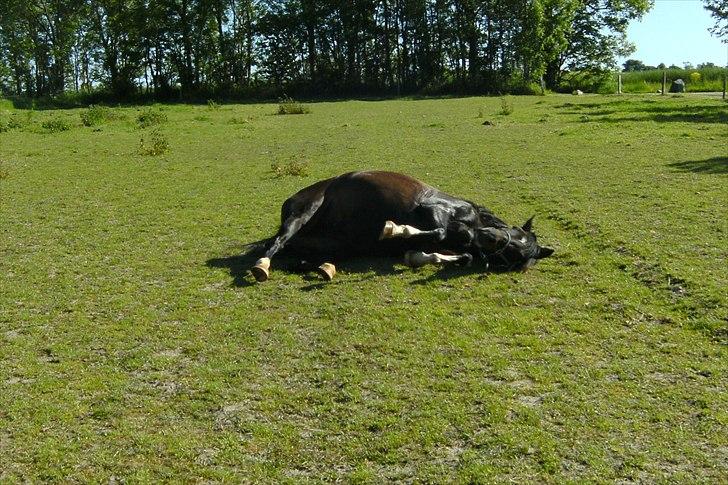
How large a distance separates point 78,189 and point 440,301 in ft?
28.5

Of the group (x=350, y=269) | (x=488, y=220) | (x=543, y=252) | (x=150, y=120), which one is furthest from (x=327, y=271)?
(x=150, y=120)

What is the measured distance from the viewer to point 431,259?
6902 millimetres

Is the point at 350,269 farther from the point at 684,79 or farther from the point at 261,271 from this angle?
the point at 684,79

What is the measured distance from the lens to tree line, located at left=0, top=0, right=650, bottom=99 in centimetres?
4978

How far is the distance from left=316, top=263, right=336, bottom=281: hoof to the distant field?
49.7m

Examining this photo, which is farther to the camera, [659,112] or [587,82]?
[587,82]

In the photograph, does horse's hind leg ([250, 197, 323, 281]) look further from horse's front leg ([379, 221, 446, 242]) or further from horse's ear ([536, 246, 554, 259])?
horse's ear ([536, 246, 554, 259])

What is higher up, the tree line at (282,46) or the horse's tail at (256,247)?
the tree line at (282,46)

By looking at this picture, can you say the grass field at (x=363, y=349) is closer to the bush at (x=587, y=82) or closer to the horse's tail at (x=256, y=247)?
the horse's tail at (x=256, y=247)

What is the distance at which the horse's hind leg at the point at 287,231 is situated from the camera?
22.2 ft

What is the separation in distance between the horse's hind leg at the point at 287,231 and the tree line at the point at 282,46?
43.6 meters

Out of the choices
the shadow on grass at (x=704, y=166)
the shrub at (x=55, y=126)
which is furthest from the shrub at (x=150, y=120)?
the shadow on grass at (x=704, y=166)

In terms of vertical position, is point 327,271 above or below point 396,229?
below

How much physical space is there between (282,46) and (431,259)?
49616 millimetres
